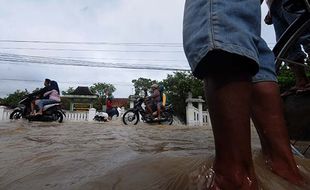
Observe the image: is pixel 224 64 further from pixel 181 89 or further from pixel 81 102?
pixel 81 102

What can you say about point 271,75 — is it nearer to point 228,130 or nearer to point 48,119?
point 228,130

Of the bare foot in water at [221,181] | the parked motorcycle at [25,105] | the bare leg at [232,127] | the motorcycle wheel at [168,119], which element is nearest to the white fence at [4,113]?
the parked motorcycle at [25,105]

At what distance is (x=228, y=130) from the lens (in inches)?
32.7

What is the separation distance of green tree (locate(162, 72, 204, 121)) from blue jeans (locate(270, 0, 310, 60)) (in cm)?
2439

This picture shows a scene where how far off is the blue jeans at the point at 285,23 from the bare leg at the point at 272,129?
957 mm

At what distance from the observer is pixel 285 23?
2480 millimetres

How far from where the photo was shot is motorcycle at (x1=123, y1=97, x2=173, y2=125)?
1149 cm

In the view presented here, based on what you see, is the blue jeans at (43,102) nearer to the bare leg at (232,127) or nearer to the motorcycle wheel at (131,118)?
the motorcycle wheel at (131,118)

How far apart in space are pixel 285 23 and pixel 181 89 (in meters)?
26.9

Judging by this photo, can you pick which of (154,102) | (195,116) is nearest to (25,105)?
(154,102)

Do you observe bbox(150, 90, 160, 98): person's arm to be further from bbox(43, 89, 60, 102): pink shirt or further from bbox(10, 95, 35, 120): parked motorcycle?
bbox(10, 95, 35, 120): parked motorcycle

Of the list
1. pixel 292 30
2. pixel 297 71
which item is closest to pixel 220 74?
pixel 292 30

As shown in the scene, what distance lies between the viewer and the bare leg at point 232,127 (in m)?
0.83

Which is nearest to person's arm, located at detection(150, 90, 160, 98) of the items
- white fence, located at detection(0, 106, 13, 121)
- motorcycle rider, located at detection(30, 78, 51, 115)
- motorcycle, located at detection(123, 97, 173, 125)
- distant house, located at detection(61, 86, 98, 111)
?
motorcycle, located at detection(123, 97, 173, 125)
